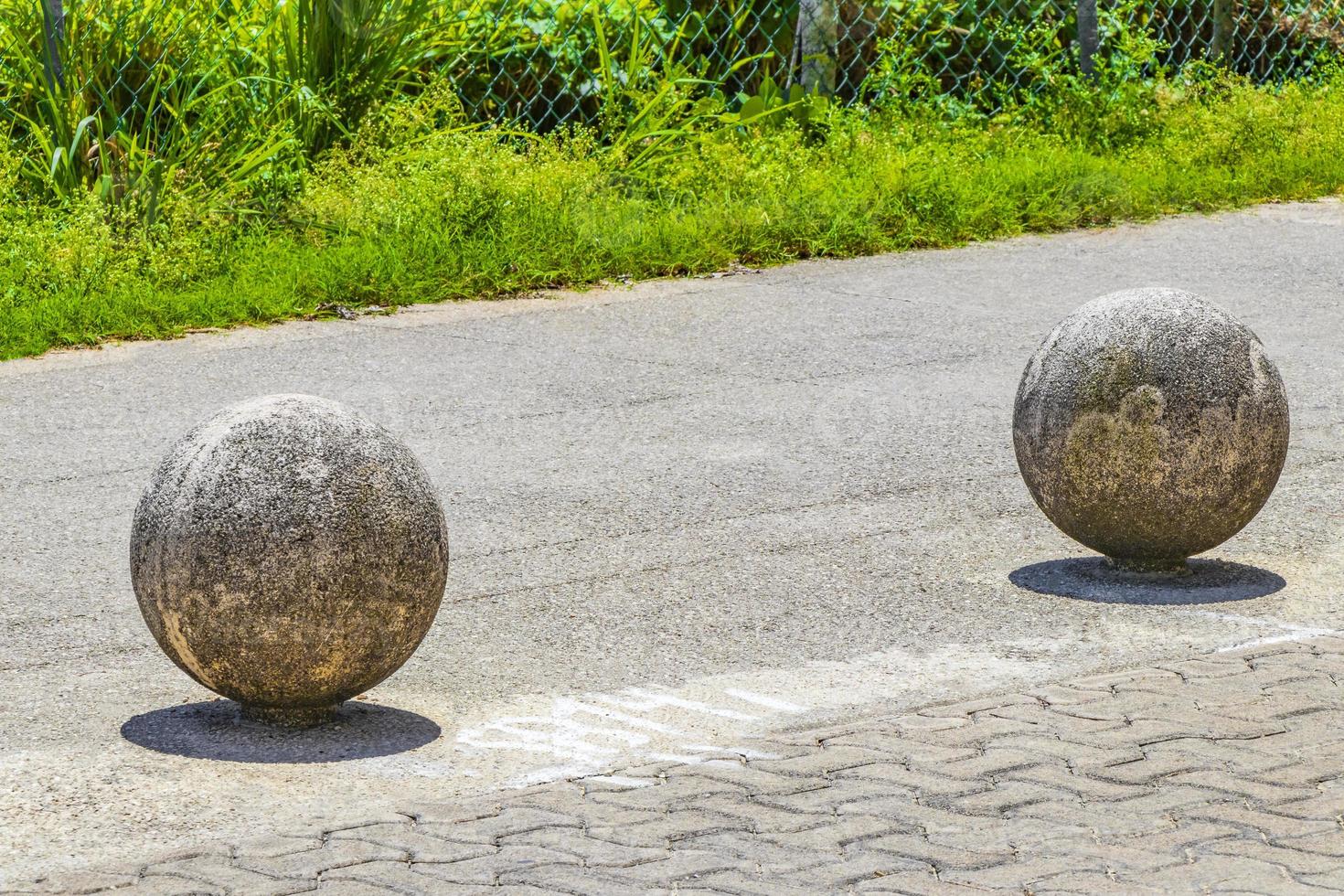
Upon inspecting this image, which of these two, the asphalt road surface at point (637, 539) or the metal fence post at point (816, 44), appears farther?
the metal fence post at point (816, 44)

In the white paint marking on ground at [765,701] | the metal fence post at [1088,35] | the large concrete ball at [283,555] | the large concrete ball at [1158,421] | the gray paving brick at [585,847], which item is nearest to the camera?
the gray paving brick at [585,847]

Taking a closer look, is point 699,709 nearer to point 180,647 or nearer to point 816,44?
point 180,647

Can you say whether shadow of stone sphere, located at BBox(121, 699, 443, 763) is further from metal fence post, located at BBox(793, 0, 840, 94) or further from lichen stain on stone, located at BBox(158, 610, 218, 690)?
metal fence post, located at BBox(793, 0, 840, 94)

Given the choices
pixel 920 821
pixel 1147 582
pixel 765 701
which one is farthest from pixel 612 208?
pixel 920 821

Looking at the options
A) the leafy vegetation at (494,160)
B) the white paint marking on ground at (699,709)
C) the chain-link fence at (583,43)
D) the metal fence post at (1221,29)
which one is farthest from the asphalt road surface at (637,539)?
the metal fence post at (1221,29)

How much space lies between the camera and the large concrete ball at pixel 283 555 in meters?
5.12

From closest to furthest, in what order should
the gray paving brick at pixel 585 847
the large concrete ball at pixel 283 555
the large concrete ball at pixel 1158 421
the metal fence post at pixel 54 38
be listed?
the gray paving brick at pixel 585 847 → the large concrete ball at pixel 283 555 → the large concrete ball at pixel 1158 421 → the metal fence post at pixel 54 38

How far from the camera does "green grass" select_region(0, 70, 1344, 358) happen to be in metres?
11.0

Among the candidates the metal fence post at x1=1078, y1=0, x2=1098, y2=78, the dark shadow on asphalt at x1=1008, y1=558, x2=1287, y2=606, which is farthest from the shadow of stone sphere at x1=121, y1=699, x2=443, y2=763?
the metal fence post at x1=1078, y1=0, x2=1098, y2=78

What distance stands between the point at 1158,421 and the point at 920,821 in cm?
228

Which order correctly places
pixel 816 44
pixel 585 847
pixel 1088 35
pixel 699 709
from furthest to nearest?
1. pixel 1088 35
2. pixel 816 44
3. pixel 699 709
4. pixel 585 847

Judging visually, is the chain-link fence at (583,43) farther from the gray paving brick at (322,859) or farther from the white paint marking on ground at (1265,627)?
the gray paving brick at (322,859)

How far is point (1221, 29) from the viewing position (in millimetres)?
16812

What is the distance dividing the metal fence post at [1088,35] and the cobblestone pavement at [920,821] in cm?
1020
